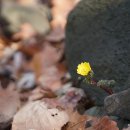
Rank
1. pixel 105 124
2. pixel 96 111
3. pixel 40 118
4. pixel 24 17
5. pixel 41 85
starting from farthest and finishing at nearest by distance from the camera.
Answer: pixel 24 17 < pixel 41 85 < pixel 96 111 < pixel 40 118 < pixel 105 124

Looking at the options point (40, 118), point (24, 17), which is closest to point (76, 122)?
point (40, 118)

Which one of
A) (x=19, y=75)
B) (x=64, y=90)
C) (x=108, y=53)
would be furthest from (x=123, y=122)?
(x=19, y=75)

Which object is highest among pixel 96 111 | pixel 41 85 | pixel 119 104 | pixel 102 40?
pixel 102 40

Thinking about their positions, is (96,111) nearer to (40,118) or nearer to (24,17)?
(40,118)

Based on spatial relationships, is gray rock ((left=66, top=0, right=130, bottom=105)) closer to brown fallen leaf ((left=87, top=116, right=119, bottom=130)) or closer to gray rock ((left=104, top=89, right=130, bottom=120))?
gray rock ((left=104, top=89, right=130, bottom=120))

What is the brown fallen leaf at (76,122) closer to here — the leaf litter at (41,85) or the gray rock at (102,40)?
the leaf litter at (41,85)

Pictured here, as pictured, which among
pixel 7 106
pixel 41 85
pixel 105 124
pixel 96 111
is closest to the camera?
pixel 105 124

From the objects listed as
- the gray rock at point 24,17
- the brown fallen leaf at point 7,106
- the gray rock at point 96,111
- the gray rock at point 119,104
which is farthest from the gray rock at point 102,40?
the gray rock at point 24,17
